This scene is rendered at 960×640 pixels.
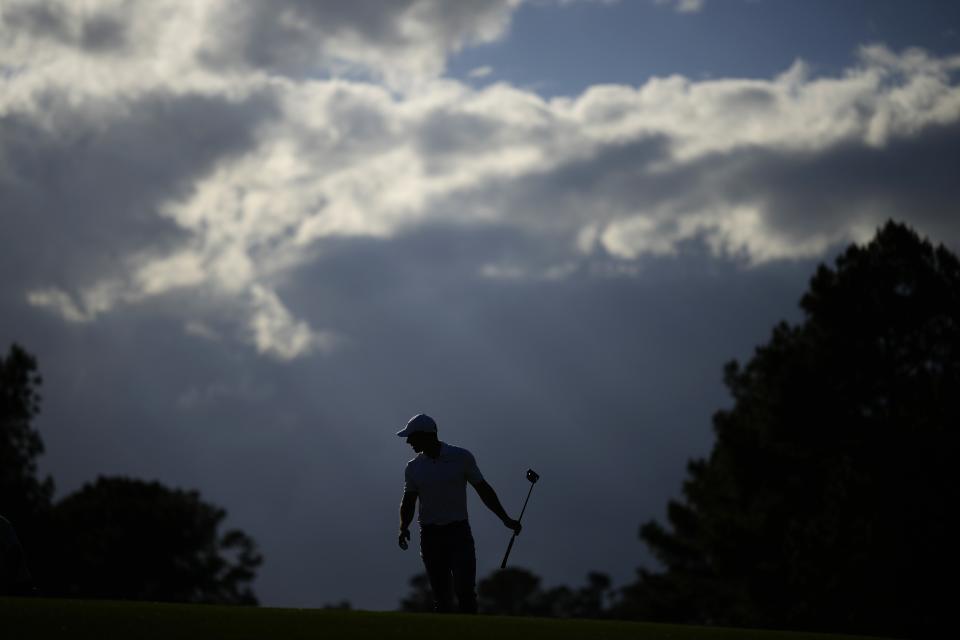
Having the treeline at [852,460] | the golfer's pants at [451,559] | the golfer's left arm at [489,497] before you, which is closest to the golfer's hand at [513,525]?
the golfer's left arm at [489,497]

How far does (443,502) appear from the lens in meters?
15.0

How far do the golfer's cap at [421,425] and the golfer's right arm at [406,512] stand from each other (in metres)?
0.79

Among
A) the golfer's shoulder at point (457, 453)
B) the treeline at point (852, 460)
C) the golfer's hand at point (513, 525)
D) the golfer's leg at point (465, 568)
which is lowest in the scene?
the golfer's leg at point (465, 568)

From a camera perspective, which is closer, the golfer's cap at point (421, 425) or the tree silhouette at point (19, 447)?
the golfer's cap at point (421, 425)

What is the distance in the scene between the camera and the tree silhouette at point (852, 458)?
41750 millimetres

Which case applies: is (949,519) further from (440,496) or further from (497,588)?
(497,588)

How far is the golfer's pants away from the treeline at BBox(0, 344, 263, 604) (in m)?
46.7

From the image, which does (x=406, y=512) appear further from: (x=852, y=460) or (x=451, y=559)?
(x=852, y=460)

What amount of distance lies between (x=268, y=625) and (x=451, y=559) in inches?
148

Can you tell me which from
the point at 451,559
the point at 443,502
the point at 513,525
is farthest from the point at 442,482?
the point at 513,525

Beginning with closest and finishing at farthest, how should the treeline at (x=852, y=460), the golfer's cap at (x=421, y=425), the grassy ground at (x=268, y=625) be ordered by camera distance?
the grassy ground at (x=268, y=625) → the golfer's cap at (x=421, y=425) → the treeline at (x=852, y=460)

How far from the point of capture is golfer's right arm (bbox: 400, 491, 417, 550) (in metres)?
15.3

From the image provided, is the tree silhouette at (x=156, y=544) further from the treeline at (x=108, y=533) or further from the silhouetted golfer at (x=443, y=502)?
the silhouetted golfer at (x=443, y=502)

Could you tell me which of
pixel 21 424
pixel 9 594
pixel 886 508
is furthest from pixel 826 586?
pixel 21 424
